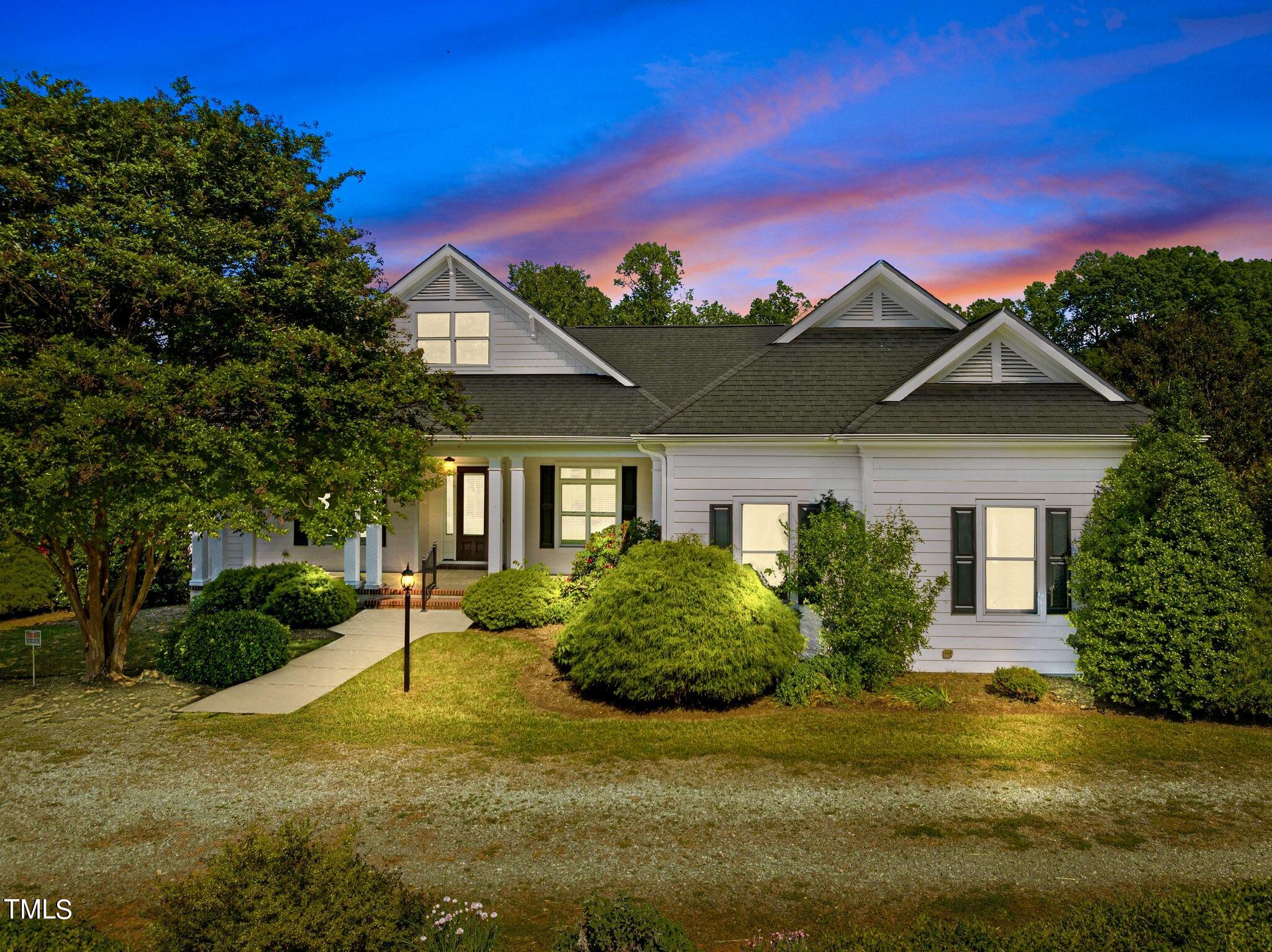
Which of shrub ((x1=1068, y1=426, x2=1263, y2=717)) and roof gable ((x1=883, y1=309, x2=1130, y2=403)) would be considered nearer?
shrub ((x1=1068, y1=426, x2=1263, y2=717))

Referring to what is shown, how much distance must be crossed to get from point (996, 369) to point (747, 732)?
8267 millimetres

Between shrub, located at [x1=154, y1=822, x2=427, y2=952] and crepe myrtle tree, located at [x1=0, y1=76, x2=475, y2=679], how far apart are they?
6.43m

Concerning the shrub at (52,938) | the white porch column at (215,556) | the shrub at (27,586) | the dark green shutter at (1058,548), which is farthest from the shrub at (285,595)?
the dark green shutter at (1058,548)

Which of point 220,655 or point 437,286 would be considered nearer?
point 220,655

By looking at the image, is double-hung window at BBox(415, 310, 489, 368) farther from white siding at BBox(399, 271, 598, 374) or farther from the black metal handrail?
the black metal handrail

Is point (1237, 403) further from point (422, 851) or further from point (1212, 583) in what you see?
point (422, 851)

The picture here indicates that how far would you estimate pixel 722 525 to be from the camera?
1332 centimetres

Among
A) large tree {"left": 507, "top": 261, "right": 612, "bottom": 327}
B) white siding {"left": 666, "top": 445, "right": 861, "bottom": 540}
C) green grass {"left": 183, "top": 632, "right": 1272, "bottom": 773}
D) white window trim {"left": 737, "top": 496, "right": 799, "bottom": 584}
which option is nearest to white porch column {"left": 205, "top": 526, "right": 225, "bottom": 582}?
green grass {"left": 183, "top": 632, "right": 1272, "bottom": 773}

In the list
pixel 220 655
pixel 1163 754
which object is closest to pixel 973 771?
pixel 1163 754

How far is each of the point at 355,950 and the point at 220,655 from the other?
9.19 metres

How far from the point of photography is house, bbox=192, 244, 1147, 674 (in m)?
12.2

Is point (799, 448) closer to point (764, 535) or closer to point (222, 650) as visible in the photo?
point (764, 535)

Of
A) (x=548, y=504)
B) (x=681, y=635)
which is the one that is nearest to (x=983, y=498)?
(x=681, y=635)

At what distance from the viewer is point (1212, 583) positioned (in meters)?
9.90
